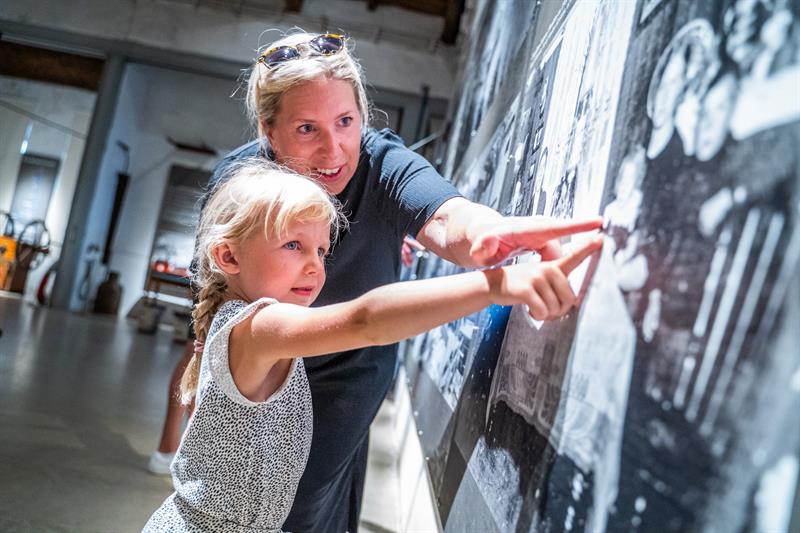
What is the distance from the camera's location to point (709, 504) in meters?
0.47

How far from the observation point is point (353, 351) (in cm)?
155

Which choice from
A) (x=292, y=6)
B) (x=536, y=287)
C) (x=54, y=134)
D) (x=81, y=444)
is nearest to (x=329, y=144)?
(x=536, y=287)

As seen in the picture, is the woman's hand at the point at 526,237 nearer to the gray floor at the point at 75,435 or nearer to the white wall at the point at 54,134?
the gray floor at the point at 75,435

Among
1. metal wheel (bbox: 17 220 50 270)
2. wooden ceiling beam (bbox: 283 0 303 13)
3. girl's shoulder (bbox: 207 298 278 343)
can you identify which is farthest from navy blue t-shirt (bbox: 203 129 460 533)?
metal wheel (bbox: 17 220 50 270)

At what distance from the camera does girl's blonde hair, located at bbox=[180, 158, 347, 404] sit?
120cm

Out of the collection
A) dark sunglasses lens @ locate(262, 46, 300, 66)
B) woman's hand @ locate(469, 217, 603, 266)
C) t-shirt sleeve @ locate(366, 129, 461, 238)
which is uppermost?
dark sunglasses lens @ locate(262, 46, 300, 66)

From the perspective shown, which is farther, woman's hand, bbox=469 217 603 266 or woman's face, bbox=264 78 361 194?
woman's face, bbox=264 78 361 194

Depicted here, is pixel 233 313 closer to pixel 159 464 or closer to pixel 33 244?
pixel 159 464

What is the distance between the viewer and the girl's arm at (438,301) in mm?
759

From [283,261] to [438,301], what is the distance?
1.64 ft

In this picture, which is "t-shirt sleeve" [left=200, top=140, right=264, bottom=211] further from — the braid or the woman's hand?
the woman's hand

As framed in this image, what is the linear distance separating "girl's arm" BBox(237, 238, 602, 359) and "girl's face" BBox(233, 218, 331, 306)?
12.2 inches

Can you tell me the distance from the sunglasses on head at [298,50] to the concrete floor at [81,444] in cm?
163

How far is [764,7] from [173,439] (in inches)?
117
